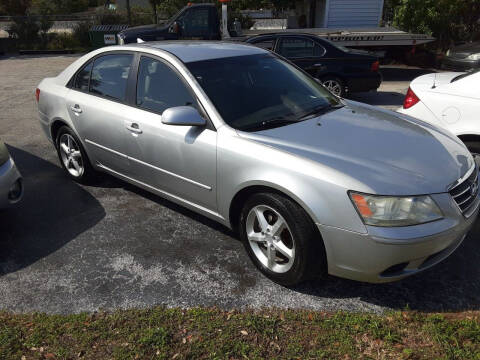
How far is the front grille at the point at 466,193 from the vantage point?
2.68m

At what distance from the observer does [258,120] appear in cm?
321

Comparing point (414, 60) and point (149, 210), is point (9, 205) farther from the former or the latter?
point (414, 60)

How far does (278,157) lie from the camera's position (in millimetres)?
2736

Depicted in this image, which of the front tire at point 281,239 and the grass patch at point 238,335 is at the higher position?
the front tire at point 281,239

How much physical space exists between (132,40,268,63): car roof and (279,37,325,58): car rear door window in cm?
485

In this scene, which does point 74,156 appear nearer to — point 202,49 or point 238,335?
point 202,49

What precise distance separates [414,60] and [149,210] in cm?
1202

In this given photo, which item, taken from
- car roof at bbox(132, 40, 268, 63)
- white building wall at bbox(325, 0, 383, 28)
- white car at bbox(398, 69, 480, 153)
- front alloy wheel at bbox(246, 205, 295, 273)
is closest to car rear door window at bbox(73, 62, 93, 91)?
car roof at bbox(132, 40, 268, 63)

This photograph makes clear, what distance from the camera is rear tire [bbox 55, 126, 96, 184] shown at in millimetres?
4570

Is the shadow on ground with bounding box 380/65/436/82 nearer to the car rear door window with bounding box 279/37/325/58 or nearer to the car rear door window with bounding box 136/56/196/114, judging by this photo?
the car rear door window with bounding box 279/37/325/58

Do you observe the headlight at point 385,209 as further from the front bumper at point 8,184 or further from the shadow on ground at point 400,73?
the shadow on ground at point 400,73

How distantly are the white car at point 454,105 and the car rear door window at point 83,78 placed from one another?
3534 millimetres

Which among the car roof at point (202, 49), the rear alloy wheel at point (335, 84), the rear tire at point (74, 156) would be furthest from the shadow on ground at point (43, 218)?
the rear alloy wheel at point (335, 84)

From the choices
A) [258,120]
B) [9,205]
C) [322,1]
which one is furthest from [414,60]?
[9,205]
